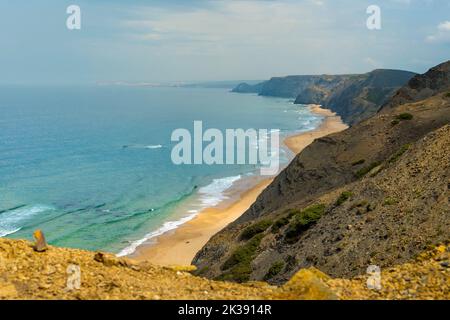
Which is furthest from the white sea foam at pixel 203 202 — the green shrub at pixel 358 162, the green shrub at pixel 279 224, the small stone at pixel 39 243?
the small stone at pixel 39 243

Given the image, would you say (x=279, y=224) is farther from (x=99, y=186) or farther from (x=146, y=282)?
(x=99, y=186)

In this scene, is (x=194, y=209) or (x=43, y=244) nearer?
(x=43, y=244)

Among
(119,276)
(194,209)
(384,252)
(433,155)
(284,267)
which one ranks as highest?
(433,155)

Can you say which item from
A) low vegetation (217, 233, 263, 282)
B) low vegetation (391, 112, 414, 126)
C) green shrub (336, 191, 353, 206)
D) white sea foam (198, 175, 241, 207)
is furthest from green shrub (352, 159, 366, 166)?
white sea foam (198, 175, 241, 207)

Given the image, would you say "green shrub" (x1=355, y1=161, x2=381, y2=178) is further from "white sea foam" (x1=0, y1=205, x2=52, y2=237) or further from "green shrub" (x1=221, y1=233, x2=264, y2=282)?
"white sea foam" (x1=0, y1=205, x2=52, y2=237)

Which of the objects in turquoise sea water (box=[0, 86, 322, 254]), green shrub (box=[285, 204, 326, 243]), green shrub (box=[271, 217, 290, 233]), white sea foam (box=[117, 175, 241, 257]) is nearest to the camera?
green shrub (box=[285, 204, 326, 243])
